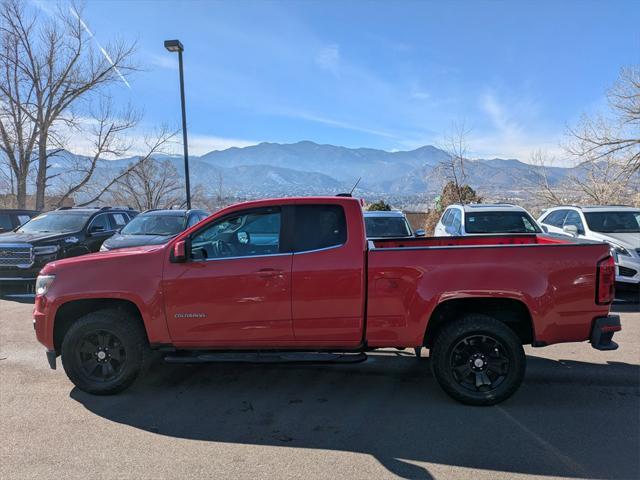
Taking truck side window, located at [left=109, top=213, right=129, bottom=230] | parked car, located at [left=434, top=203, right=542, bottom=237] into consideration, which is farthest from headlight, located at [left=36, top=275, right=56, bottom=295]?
truck side window, located at [left=109, top=213, right=129, bottom=230]

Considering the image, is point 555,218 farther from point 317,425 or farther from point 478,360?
point 317,425

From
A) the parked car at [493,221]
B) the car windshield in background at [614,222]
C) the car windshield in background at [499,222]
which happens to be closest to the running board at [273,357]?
the parked car at [493,221]

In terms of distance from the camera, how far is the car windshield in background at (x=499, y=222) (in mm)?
9613

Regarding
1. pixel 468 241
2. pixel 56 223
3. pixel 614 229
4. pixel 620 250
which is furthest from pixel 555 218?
pixel 56 223

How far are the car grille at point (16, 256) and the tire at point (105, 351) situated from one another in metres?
6.04

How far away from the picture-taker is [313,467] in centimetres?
314

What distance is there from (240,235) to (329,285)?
1.02 metres

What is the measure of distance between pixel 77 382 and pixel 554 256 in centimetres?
455

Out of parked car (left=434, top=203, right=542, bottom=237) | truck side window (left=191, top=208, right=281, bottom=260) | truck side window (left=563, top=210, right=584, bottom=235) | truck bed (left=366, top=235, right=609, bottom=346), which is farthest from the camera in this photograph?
truck side window (left=563, top=210, right=584, bottom=235)

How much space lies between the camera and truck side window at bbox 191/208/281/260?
427 centimetres

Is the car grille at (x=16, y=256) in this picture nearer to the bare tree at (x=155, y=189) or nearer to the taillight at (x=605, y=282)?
the taillight at (x=605, y=282)

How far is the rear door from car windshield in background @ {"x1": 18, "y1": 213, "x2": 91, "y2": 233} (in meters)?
8.47

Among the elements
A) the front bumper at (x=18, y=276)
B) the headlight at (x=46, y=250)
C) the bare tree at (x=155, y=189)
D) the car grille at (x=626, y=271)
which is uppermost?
the bare tree at (x=155, y=189)

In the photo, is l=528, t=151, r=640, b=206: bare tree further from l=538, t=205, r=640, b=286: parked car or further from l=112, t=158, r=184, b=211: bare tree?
l=112, t=158, r=184, b=211: bare tree
